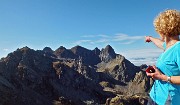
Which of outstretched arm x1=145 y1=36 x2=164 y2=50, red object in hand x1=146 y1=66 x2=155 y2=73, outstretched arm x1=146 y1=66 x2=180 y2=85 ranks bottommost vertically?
outstretched arm x1=146 y1=66 x2=180 y2=85

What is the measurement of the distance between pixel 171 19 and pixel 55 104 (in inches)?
7323

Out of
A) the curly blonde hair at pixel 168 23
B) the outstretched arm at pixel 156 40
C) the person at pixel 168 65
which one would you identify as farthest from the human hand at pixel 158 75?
the outstretched arm at pixel 156 40

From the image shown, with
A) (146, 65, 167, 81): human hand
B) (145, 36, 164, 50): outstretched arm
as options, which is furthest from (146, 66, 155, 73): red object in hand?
(145, 36, 164, 50): outstretched arm

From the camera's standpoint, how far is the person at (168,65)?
611 centimetres

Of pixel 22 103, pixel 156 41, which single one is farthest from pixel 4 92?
pixel 156 41

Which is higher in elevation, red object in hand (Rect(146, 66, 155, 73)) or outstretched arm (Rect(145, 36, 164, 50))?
outstretched arm (Rect(145, 36, 164, 50))

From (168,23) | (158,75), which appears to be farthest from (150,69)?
(168,23)

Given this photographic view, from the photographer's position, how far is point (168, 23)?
6465 millimetres

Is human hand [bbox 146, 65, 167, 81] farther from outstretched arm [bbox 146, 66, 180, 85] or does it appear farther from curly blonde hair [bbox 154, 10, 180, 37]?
curly blonde hair [bbox 154, 10, 180, 37]

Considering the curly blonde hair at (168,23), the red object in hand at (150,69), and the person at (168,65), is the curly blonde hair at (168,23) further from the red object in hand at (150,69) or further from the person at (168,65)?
the red object in hand at (150,69)

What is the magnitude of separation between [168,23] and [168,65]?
2.84 feet

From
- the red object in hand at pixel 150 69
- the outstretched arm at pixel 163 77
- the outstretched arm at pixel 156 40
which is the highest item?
the outstretched arm at pixel 156 40

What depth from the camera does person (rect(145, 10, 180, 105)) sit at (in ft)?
20.1

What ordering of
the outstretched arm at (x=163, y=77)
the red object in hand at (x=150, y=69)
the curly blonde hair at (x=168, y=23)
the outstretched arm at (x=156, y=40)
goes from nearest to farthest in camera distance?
1. the outstretched arm at (x=163, y=77)
2. the red object in hand at (x=150, y=69)
3. the curly blonde hair at (x=168, y=23)
4. the outstretched arm at (x=156, y=40)
